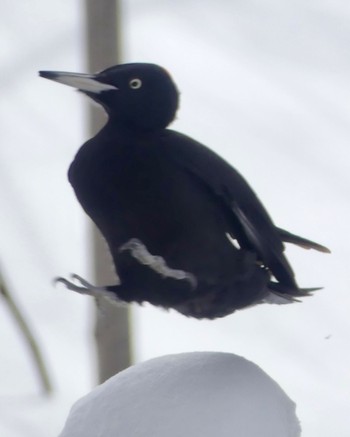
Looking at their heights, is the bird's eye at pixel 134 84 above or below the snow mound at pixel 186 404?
above

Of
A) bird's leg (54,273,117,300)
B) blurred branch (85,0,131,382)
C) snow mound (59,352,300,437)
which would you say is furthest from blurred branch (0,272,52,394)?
snow mound (59,352,300,437)

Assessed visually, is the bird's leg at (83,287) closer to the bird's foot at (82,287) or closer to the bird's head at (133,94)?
the bird's foot at (82,287)

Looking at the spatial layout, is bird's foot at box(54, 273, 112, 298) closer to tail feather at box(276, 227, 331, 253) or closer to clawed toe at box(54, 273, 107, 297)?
clawed toe at box(54, 273, 107, 297)

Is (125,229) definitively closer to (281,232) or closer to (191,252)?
(191,252)

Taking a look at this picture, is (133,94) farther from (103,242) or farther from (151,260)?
(103,242)

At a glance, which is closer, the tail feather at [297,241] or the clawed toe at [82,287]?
the clawed toe at [82,287]

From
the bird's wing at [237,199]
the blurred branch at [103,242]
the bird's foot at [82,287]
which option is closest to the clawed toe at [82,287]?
the bird's foot at [82,287]

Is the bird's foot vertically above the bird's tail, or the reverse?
the bird's foot
